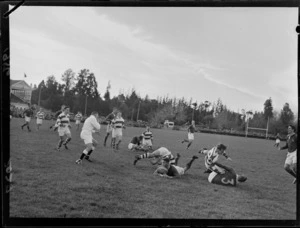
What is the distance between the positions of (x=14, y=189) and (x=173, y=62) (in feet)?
7.41

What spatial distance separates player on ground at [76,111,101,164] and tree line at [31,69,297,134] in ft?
0.30

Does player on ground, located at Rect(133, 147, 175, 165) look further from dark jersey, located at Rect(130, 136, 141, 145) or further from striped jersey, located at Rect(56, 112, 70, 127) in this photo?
striped jersey, located at Rect(56, 112, 70, 127)

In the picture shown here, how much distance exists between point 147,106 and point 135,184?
2.98ft

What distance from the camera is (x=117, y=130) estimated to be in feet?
12.5

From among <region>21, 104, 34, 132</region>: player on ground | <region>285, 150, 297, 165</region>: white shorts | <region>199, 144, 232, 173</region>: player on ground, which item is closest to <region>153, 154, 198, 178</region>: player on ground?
<region>199, 144, 232, 173</region>: player on ground

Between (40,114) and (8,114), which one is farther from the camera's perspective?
(40,114)

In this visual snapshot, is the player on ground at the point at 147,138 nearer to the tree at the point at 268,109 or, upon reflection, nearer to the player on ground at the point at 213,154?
the player on ground at the point at 213,154

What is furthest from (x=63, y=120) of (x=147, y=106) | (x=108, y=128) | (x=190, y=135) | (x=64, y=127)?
(x=190, y=135)

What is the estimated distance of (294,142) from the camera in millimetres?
3699

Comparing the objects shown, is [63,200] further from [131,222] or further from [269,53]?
[269,53]

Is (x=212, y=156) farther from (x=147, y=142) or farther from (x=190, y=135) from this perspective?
(x=147, y=142)

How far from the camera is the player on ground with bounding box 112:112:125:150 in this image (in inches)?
149

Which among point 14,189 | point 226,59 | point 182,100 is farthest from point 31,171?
point 226,59

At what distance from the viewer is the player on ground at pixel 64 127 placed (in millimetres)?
3697
